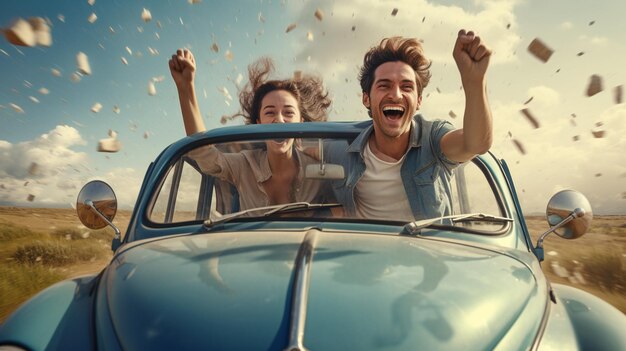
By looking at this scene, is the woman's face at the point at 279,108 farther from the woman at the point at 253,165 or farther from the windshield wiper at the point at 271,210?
the windshield wiper at the point at 271,210

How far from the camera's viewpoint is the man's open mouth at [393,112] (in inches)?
103

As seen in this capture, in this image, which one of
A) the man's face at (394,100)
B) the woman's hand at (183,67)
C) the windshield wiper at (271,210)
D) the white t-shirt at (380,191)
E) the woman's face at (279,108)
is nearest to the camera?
the windshield wiper at (271,210)

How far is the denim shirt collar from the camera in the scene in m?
2.50

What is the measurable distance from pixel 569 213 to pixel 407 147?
0.84 metres

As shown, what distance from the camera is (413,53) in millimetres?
3004

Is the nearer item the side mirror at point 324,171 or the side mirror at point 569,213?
the side mirror at point 569,213

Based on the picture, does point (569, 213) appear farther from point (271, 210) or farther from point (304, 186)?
point (271, 210)

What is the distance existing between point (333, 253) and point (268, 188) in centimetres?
101

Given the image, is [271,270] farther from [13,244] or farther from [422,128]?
[13,244]

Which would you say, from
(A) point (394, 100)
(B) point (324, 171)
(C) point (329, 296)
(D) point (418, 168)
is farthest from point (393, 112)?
(C) point (329, 296)

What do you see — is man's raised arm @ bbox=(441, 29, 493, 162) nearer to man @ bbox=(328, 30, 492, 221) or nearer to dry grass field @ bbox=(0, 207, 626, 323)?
man @ bbox=(328, 30, 492, 221)

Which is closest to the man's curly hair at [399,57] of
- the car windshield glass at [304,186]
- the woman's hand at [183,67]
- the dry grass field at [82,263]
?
the car windshield glass at [304,186]

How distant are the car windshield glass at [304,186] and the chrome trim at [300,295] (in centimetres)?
68

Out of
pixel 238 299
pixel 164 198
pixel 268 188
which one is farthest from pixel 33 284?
pixel 238 299
